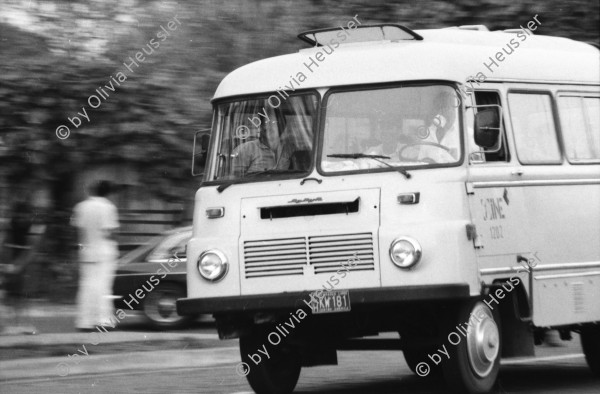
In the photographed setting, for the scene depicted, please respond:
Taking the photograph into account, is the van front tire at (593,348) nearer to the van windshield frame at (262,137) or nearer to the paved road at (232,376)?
the paved road at (232,376)

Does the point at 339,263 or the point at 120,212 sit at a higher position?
the point at 120,212

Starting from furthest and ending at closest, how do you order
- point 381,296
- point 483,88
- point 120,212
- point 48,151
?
point 120,212 < point 48,151 < point 483,88 < point 381,296

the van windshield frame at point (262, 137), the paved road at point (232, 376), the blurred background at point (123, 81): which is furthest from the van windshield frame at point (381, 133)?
the blurred background at point (123, 81)

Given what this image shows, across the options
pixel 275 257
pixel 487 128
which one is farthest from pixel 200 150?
pixel 487 128

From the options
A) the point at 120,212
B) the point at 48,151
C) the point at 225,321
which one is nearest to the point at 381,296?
the point at 225,321

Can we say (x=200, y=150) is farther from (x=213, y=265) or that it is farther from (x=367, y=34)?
(x=367, y=34)

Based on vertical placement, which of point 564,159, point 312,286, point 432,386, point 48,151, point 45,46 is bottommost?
point 432,386

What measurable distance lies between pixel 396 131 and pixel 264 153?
1128 mm

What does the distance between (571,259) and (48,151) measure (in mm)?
7839

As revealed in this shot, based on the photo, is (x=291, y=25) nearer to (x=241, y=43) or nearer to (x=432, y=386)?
(x=241, y=43)

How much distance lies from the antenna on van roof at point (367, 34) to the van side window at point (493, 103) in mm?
693

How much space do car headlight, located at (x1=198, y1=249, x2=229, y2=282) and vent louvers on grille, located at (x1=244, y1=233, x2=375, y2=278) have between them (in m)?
0.19

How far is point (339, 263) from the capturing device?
31.4ft

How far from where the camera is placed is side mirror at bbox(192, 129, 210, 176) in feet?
35.5
